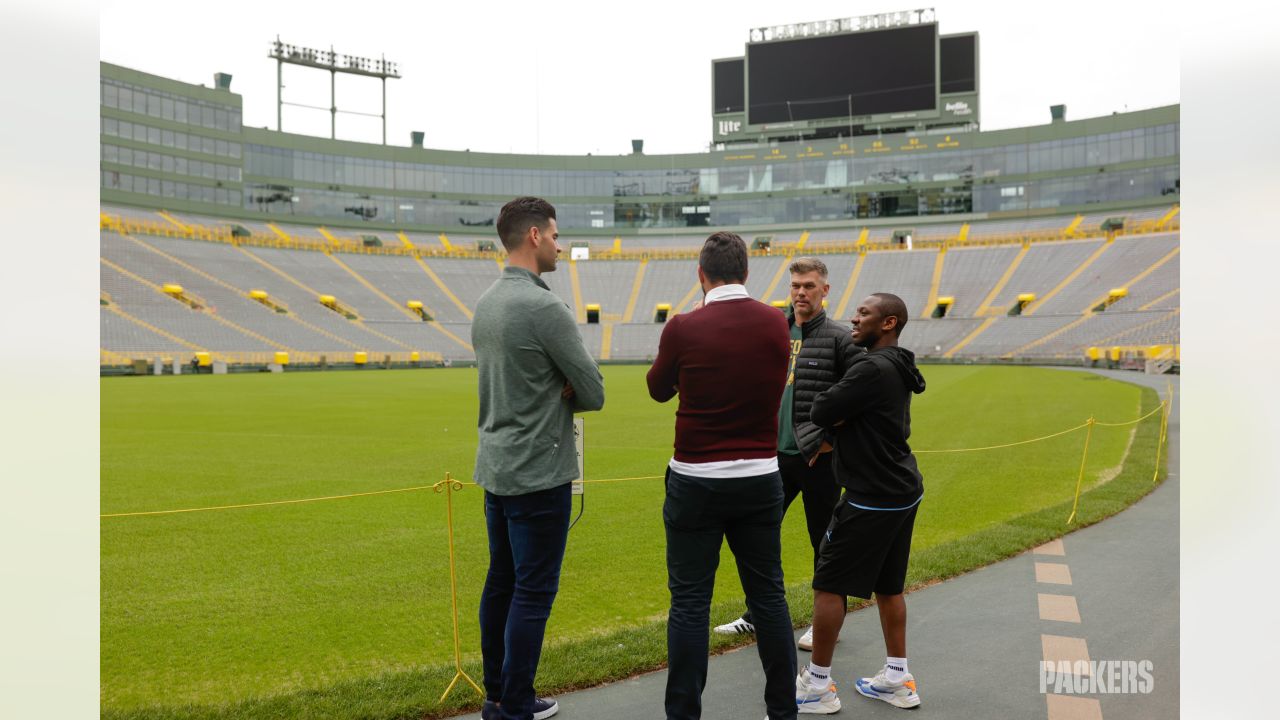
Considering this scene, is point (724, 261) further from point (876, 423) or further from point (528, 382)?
point (876, 423)

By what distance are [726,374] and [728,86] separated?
2771 inches

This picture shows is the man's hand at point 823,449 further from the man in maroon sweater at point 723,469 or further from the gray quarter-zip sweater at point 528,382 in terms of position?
the gray quarter-zip sweater at point 528,382

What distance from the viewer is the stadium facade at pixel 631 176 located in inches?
2473

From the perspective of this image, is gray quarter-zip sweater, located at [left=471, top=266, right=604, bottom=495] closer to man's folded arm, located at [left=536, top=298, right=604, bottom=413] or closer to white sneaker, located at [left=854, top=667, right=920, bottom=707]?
man's folded arm, located at [left=536, top=298, right=604, bottom=413]

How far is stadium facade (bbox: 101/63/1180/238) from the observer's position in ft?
206

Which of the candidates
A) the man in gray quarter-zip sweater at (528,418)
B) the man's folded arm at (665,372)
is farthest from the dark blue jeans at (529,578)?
the man's folded arm at (665,372)

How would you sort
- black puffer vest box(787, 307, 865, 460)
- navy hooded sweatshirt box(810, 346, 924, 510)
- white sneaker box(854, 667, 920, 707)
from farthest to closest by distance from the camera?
black puffer vest box(787, 307, 865, 460), white sneaker box(854, 667, 920, 707), navy hooded sweatshirt box(810, 346, 924, 510)

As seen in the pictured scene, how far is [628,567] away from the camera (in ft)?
23.2

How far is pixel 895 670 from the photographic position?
414cm

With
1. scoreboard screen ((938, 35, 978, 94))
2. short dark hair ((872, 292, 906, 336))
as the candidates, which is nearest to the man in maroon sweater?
short dark hair ((872, 292, 906, 336))

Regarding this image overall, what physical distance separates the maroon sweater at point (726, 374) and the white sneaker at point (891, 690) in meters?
1.59
